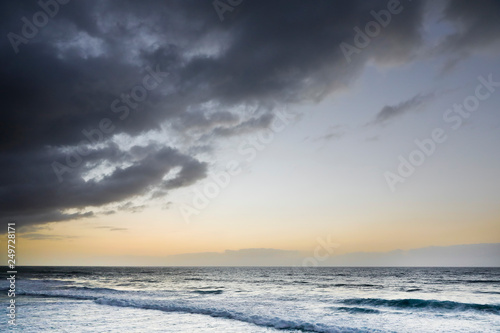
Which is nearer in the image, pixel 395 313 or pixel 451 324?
pixel 451 324

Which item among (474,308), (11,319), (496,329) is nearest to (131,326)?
(11,319)

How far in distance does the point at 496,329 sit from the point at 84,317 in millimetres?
25957

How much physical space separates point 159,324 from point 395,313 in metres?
18.4

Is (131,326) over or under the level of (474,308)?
over

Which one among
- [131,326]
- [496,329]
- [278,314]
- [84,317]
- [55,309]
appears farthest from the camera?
[55,309]

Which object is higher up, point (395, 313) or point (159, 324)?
point (159, 324)

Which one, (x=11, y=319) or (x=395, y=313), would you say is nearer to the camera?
(x=11, y=319)

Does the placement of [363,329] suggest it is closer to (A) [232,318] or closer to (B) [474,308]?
(A) [232,318]

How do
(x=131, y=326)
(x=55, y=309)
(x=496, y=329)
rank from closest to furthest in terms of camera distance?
(x=131, y=326)
(x=496, y=329)
(x=55, y=309)

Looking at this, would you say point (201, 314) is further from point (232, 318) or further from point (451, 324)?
point (451, 324)

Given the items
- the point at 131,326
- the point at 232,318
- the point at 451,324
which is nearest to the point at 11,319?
the point at 131,326

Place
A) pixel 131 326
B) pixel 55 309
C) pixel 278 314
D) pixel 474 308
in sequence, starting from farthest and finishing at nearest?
pixel 474 308
pixel 55 309
pixel 278 314
pixel 131 326

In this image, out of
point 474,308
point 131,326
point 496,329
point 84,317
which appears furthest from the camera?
point 474,308

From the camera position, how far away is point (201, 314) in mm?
22719
